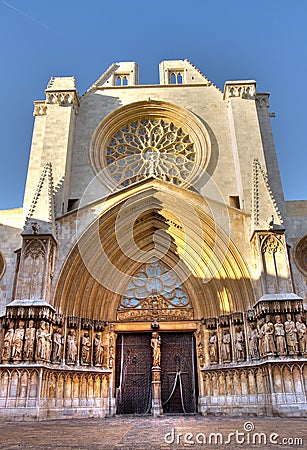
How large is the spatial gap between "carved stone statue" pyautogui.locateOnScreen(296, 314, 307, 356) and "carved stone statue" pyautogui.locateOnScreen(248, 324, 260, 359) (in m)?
0.96

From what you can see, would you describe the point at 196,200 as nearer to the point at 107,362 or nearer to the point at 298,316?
the point at 298,316

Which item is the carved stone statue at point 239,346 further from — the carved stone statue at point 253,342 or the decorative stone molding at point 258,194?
the decorative stone molding at point 258,194

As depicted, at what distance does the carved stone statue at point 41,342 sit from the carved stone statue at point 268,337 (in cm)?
496

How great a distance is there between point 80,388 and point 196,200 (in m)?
5.68

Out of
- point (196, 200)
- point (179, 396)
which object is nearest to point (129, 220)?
point (196, 200)

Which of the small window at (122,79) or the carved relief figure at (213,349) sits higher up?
the small window at (122,79)

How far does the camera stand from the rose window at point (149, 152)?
514 inches

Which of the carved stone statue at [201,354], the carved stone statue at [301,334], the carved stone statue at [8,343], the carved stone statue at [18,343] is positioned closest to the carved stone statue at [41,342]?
the carved stone statue at [18,343]

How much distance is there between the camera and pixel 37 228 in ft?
32.3

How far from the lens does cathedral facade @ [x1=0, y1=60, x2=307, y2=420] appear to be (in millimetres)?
8922

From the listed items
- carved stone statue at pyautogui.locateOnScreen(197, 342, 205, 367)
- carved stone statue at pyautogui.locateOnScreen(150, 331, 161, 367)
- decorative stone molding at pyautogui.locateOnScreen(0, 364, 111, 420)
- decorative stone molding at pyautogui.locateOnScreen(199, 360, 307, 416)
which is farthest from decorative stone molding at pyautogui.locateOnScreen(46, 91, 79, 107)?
decorative stone molding at pyautogui.locateOnScreen(199, 360, 307, 416)

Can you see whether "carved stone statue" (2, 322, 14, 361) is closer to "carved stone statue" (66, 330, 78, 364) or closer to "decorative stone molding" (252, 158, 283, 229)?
"carved stone statue" (66, 330, 78, 364)

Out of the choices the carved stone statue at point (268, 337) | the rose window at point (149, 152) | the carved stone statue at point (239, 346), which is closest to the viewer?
the carved stone statue at point (268, 337)

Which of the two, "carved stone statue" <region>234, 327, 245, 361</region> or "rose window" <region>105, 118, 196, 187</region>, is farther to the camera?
"rose window" <region>105, 118, 196, 187</region>
